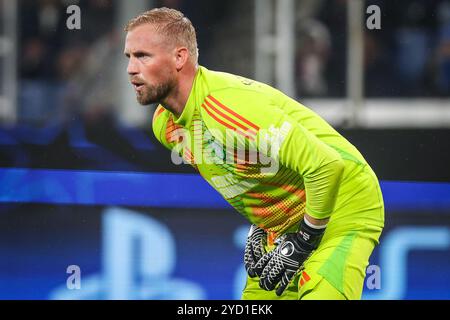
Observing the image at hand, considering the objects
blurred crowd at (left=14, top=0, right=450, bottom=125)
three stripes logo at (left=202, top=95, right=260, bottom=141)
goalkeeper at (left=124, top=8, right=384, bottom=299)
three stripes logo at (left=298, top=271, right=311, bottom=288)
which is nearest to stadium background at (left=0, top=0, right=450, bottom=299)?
blurred crowd at (left=14, top=0, right=450, bottom=125)

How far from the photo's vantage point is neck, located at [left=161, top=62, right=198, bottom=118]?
4305 millimetres

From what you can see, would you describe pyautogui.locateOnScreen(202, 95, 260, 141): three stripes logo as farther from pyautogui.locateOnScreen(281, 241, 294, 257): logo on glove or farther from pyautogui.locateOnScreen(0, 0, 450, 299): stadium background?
pyautogui.locateOnScreen(0, 0, 450, 299): stadium background

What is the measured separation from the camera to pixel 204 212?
6.32 m

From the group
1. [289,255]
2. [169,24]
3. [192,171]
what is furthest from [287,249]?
[192,171]

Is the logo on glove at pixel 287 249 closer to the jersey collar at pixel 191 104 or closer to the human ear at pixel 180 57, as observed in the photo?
the jersey collar at pixel 191 104

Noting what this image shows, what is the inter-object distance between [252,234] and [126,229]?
1841 millimetres

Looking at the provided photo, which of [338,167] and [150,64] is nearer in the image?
[338,167]

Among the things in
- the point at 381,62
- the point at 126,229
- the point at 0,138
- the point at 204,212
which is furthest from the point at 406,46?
the point at 0,138

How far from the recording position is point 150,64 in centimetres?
426

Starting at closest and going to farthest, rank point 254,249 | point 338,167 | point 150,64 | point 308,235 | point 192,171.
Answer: point 338,167
point 308,235
point 150,64
point 254,249
point 192,171

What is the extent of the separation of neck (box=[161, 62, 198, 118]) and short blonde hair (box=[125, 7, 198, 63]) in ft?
0.26

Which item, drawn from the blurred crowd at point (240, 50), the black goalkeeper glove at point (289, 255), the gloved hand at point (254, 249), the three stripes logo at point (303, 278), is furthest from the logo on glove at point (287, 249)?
the blurred crowd at point (240, 50)

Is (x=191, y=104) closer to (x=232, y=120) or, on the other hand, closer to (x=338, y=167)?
(x=232, y=120)

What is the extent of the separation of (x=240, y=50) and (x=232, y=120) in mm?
2384
